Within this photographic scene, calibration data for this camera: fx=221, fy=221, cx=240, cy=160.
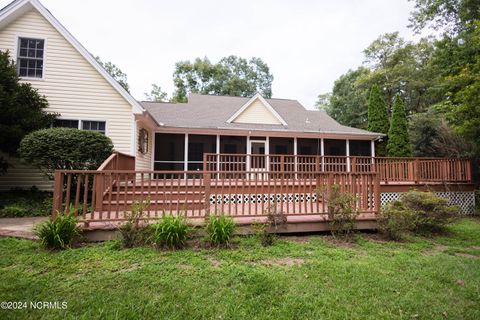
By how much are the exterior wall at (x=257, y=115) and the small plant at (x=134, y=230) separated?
9414 millimetres

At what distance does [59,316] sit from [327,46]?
22681 millimetres

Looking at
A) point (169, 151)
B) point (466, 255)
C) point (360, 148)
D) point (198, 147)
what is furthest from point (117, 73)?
point (466, 255)

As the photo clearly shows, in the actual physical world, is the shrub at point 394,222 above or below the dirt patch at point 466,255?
above

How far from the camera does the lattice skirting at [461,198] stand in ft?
26.5

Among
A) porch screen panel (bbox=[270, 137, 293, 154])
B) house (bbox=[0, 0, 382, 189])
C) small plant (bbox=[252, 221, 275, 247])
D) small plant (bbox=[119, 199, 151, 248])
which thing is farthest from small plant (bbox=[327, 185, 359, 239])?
porch screen panel (bbox=[270, 137, 293, 154])

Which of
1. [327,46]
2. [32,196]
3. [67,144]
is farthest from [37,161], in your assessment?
[327,46]

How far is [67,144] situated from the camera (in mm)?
6156

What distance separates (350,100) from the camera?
26.8m

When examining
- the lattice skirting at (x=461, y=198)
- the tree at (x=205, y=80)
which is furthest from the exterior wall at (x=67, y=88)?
the tree at (x=205, y=80)

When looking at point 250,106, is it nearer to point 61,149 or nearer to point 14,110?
point 61,149

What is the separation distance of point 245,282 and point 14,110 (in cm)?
844

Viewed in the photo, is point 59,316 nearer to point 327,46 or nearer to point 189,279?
point 189,279

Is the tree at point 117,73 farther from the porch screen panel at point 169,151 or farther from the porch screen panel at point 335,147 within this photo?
the porch screen panel at point 335,147

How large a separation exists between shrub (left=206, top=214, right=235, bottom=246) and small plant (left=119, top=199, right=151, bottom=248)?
110 cm
